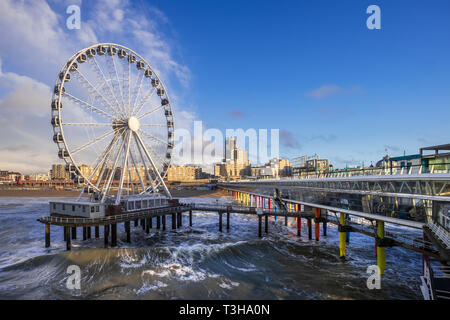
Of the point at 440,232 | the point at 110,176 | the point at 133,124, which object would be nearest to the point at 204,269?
the point at 440,232

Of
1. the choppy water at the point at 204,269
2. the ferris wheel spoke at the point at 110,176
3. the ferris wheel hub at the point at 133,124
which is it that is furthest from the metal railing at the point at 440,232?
the ferris wheel hub at the point at 133,124

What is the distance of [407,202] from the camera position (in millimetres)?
19547

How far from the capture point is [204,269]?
25016 mm

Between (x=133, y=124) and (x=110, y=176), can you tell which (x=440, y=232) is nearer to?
(x=110, y=176)

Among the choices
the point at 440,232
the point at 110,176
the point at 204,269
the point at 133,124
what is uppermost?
the point at 133,124

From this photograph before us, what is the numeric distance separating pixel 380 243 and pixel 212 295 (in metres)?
15.7

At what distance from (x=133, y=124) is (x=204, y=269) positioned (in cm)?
2776

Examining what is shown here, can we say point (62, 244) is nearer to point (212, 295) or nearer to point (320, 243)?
point (212, 295)

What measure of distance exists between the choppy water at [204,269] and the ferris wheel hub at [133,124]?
17550 millimetres

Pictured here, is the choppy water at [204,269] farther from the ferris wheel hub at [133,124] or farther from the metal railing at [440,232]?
the ferris wheel hub at [133,124]

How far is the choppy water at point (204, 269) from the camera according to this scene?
19828 millimetres

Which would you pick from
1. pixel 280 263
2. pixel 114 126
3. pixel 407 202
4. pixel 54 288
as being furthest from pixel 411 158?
pixel 114 126

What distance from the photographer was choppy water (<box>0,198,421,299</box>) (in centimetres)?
1983

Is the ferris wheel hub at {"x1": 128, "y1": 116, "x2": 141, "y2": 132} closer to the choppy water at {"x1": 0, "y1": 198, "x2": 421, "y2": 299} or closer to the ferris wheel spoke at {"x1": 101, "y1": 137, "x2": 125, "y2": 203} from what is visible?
the ferris wheel spoke at {"x1": 101, "y1": 137, "x2": 125, "y2": 203}
